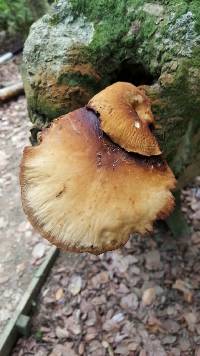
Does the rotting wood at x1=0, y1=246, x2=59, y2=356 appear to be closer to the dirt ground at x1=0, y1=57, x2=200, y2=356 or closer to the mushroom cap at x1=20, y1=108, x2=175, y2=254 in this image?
the dirt ground at x1=0, y1=57, x2=200, y2=356

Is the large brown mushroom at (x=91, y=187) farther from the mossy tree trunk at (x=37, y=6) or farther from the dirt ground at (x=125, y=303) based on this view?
the mossy tree trunk at (x=37, y=6)

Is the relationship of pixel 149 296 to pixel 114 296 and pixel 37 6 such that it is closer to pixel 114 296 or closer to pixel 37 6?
pixel 114 296

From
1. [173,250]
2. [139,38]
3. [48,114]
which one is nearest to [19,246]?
[173,250]

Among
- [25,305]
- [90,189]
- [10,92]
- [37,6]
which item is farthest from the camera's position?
[37,6]

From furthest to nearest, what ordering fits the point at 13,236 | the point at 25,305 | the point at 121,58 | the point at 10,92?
the point at 10,92, the point at 13,236, the point at 25,305, the point at 121,58

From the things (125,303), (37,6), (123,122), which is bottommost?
(125,303)

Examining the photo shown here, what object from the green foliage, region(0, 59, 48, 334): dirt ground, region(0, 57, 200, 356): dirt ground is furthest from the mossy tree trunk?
region(0, 57, 200, 356): dirt ground

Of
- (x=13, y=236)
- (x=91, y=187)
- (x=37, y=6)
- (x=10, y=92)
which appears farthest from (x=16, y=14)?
(x=91, y=187)

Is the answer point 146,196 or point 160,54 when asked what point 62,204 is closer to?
point 146,196
